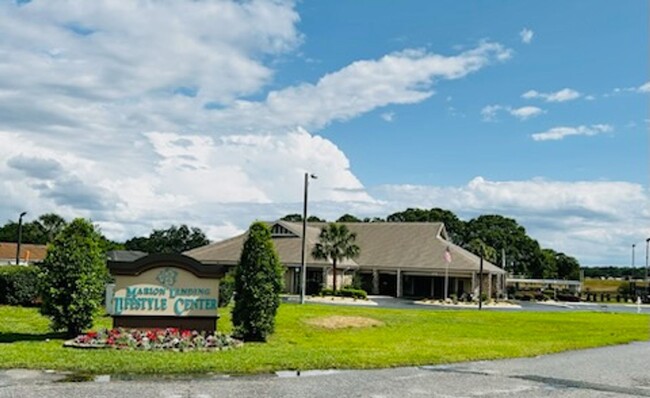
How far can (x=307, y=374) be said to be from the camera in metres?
12.0

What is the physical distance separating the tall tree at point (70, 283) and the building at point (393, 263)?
122 feet

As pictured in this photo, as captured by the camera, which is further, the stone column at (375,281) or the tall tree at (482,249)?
the stone column at (375,281)

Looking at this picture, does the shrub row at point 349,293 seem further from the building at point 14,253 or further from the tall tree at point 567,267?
the tall tree at point 567,267

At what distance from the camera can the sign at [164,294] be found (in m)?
16.5

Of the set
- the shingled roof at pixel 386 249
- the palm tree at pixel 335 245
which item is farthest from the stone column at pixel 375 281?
the palm tree at pixel 335 245

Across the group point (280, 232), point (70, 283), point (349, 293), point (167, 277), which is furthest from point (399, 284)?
point (70, 283)

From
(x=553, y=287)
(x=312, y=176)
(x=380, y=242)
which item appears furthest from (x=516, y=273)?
(x=312, y=176)

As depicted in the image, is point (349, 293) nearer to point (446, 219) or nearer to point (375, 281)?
point (375, 281)

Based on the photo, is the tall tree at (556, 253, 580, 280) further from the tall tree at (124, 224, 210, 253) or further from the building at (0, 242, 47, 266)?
the building at (0, 242, 47, 266)

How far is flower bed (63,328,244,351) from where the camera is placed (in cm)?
1433

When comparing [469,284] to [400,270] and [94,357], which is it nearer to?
[400,270]

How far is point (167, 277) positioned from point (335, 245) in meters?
35.1

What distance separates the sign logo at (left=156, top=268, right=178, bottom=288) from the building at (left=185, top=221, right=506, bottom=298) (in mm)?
37113

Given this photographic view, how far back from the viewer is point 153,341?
14.7 metres
